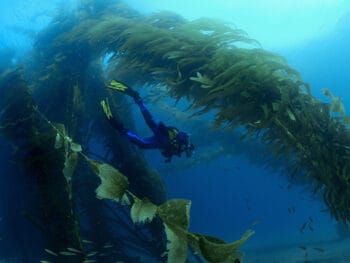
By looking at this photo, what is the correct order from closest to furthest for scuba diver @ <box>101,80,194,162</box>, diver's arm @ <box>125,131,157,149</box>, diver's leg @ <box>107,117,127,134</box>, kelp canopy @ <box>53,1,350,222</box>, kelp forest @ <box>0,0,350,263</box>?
kelp forest @ <box>0,0,350,263</box>, kelp canopy @ <box>53,1,350,222</box>, diver's leg @ <box>107,117,127,134</box>, scuba diver @ <box>101,80,194,162</box>, diver's arm @ <box>125,131,157,149</box>

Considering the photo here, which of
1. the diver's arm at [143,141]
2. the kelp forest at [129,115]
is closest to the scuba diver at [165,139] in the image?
the diver's arm at [143,141]

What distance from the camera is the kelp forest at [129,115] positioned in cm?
254

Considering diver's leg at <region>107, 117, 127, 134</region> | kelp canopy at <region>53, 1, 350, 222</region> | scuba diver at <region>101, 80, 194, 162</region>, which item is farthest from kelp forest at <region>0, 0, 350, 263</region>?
diver's leg at <region>107, 117, 127, 134</region>

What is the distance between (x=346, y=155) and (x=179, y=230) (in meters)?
3.66

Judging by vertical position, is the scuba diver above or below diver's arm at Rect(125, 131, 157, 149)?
above

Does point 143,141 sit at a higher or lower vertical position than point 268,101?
lower

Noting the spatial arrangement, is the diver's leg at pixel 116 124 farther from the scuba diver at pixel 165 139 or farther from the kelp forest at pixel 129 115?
the kelp forest at pixel 129 115

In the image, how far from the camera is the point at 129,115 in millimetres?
10938

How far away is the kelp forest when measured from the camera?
8.32 ft

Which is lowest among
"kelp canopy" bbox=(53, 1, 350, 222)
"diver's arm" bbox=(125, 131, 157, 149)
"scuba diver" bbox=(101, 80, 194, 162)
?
"diver's arm" bbox=(125, 131, 157, 149)

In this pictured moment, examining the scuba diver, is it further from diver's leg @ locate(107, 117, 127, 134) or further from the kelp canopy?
the kelp canopy

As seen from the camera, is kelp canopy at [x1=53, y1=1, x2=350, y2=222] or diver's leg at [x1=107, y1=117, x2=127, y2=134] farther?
diver's leg at [x1=107, y1=117, x2=127, y2=134]

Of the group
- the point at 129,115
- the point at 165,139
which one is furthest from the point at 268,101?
the point at 129,115

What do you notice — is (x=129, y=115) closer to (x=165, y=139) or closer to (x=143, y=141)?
(x=143, y=141)
